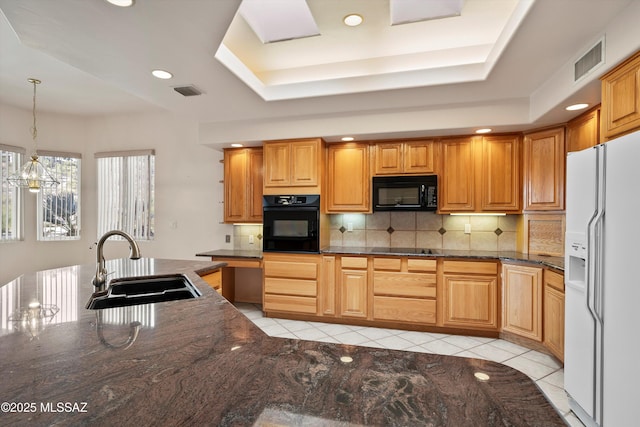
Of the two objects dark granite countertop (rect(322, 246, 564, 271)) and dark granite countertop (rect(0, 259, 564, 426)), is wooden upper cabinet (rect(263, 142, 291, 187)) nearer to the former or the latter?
dark granite countertop (rect(322, 246, 564, 271))

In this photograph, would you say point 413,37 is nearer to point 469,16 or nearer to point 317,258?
point 469,16

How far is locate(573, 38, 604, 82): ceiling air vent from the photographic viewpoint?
6.77ft

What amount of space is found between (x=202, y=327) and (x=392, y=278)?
2766 millimetres

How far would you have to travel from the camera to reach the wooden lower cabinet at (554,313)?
8.49ft

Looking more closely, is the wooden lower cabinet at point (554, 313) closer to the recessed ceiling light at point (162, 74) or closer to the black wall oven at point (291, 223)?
the black wall oven at point (291, 223)

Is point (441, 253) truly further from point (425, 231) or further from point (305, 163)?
point (305, 163)

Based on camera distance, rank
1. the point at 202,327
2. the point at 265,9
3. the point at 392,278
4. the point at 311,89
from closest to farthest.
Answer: the point at 202,327 → the point at 265,9 → the point at 311,89 → the point at 392,278

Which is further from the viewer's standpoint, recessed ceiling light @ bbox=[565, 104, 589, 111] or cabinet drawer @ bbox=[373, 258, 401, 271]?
cabinet drawer @ bbox=[373, 258, 401, 271]

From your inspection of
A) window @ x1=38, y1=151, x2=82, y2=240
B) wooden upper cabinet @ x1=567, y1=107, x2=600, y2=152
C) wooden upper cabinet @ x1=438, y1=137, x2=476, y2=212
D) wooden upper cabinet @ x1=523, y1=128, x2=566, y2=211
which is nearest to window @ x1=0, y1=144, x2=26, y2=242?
window @ x1=38, y1=151, x2=82, y2=240

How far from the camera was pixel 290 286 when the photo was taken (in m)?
3.90

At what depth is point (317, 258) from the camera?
3842 millimetres

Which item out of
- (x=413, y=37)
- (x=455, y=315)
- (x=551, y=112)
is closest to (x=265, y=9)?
(x=413, y=37)

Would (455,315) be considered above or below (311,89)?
below

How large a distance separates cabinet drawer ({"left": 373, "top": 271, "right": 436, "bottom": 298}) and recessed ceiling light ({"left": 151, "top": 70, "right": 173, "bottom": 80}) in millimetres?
2890
